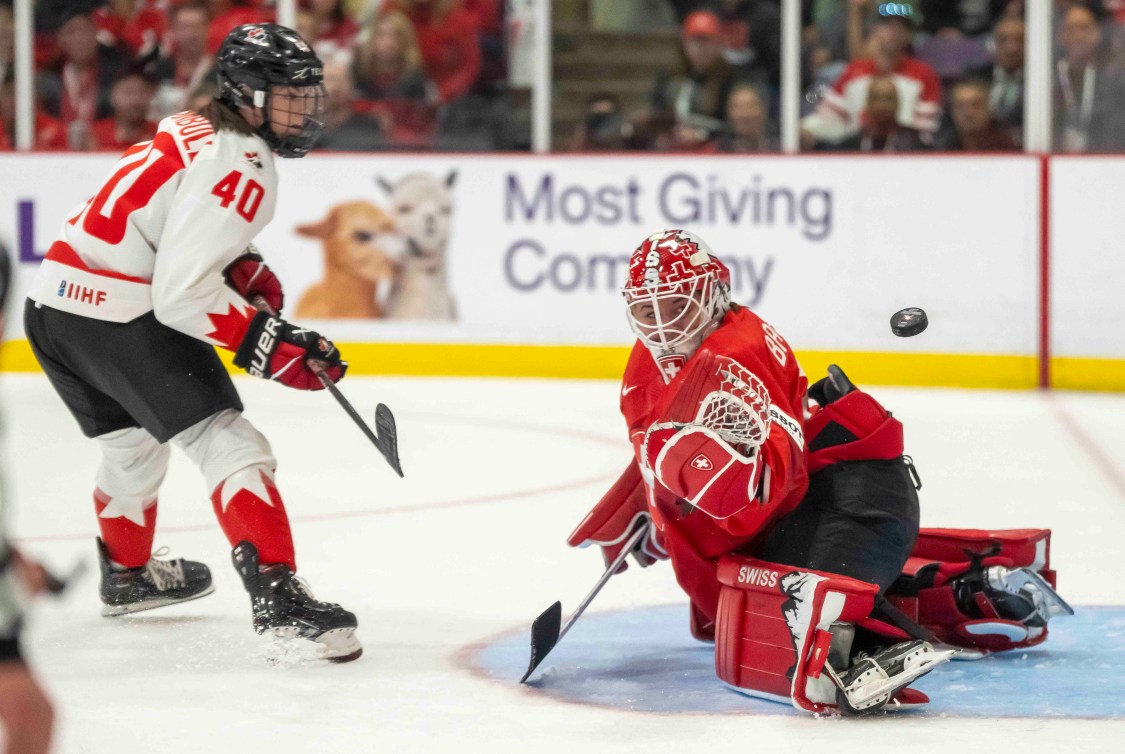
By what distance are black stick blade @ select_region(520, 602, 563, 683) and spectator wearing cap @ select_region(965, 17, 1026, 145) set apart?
15.9 feet

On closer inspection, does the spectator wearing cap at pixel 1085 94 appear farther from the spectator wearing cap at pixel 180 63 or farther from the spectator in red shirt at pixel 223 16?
the spectator wearing cap at pixel 180 63

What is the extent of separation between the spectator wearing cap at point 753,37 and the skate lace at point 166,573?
4543 millimetres

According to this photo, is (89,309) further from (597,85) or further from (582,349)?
(597,85)

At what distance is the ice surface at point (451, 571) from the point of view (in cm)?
295

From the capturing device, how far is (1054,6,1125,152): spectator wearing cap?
291 inches

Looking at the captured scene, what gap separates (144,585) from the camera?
12.8ft

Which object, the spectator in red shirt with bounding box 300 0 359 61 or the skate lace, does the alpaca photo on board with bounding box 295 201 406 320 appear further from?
the skate lace

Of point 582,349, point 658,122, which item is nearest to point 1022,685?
point 582,349

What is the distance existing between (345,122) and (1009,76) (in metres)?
2.95

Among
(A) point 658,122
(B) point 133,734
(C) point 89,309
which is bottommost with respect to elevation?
(B) point 133,734

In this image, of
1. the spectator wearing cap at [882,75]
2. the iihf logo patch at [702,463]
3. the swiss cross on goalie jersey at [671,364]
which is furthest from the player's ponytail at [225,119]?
the spectator wearing cap at [882,75]

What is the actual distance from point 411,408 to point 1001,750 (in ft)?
14.4

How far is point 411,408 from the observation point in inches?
274

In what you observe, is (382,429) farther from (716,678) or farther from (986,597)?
(986,597)
